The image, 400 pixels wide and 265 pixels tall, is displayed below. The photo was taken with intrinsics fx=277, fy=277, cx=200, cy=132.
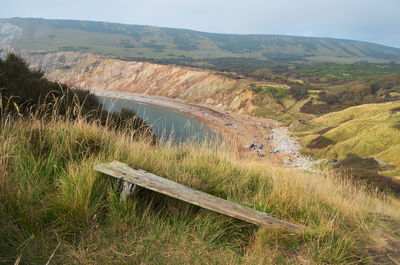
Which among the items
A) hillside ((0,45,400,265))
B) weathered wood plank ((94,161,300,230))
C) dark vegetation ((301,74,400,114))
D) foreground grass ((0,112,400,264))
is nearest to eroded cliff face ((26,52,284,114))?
dark vegetation ((301,74,400,114))

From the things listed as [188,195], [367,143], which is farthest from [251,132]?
[188,195]

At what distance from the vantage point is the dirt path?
30772 millimetres

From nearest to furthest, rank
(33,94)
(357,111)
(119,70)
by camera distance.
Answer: (33,94) < (357,111) < (119,70)

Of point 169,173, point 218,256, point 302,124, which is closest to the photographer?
point 218,256

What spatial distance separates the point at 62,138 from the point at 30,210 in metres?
1.61

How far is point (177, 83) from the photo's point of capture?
76.1 metres

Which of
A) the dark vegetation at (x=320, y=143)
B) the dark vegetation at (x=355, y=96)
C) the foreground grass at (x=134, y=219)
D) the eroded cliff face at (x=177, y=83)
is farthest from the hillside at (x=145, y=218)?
the eroded cliff face at (x=177, y=83)

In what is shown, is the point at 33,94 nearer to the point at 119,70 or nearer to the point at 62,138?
the point at 62,138

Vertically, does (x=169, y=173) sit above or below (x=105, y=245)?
above

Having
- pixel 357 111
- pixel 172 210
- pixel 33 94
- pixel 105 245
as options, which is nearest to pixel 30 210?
pixel 105 245

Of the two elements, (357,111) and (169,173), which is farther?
(357,111)

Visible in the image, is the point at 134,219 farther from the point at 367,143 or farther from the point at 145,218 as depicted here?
the point at 367,143

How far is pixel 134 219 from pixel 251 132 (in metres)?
42.5

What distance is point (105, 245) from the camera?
2482mm
